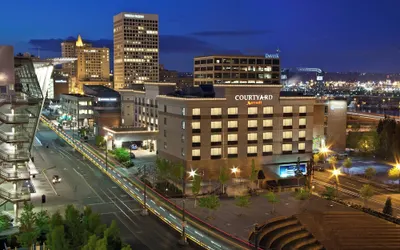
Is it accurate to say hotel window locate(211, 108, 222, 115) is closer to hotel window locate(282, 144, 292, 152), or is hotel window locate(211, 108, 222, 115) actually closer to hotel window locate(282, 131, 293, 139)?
hotel window locate(282, 131, 293, 139)

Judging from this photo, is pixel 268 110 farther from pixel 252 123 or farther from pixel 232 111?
pixel 232 111

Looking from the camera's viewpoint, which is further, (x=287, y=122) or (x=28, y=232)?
(x=287, y=122)

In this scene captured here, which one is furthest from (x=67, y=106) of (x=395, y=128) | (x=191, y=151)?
(x=395, y=128)

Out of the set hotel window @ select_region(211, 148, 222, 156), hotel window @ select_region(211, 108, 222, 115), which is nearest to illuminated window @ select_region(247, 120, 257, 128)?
hotel window @ select_region(211, 108, 222, 115)

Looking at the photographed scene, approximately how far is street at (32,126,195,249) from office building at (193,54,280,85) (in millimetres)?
83122

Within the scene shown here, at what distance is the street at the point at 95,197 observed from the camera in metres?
42.7

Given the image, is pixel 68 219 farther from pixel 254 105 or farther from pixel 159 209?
pixel 254 105

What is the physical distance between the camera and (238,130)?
69.1 meters

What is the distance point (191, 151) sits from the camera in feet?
220

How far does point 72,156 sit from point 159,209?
39.9m

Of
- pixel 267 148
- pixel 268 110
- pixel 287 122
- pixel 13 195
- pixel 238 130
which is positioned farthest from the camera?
pixel 287 122

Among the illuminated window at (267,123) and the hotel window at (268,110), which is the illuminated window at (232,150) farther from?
the hotel window at (268,110)

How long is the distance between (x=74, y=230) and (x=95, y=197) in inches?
890

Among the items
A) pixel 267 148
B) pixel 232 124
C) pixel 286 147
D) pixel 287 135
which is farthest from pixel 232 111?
pixel 286 147
